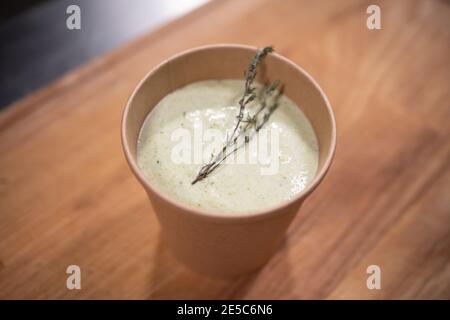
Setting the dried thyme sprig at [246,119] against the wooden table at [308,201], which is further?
the wooden table at [308,201]

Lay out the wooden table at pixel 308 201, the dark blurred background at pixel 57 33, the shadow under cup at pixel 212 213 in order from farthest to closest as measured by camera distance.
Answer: the dark blurred background at pixel 57 33
the wooden table at pixel 308 201
the shadow under cup at pixel 212 213

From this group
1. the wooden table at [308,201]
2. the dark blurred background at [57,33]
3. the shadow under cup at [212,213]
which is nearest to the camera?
the shadow under cup at [212,213]

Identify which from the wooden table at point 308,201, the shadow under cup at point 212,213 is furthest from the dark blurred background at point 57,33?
the shadow under cup at point 212,213

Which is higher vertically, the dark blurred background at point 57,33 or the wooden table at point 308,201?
the dark blurred background at point 57,33

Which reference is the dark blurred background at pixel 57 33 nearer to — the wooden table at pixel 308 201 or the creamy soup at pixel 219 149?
the wooden table at pixel 308 201

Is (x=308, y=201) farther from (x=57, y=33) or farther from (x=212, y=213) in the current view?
(x=57, y=33)

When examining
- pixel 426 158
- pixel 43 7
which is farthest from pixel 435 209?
pixel 43 7

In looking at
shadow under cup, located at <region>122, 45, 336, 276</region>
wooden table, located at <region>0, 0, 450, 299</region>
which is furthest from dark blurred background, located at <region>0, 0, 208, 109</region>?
shadow under cup, located at <region>122, 45, 336, 276</region>

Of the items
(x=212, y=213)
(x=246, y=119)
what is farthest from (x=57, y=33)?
(x=212, y=213)
